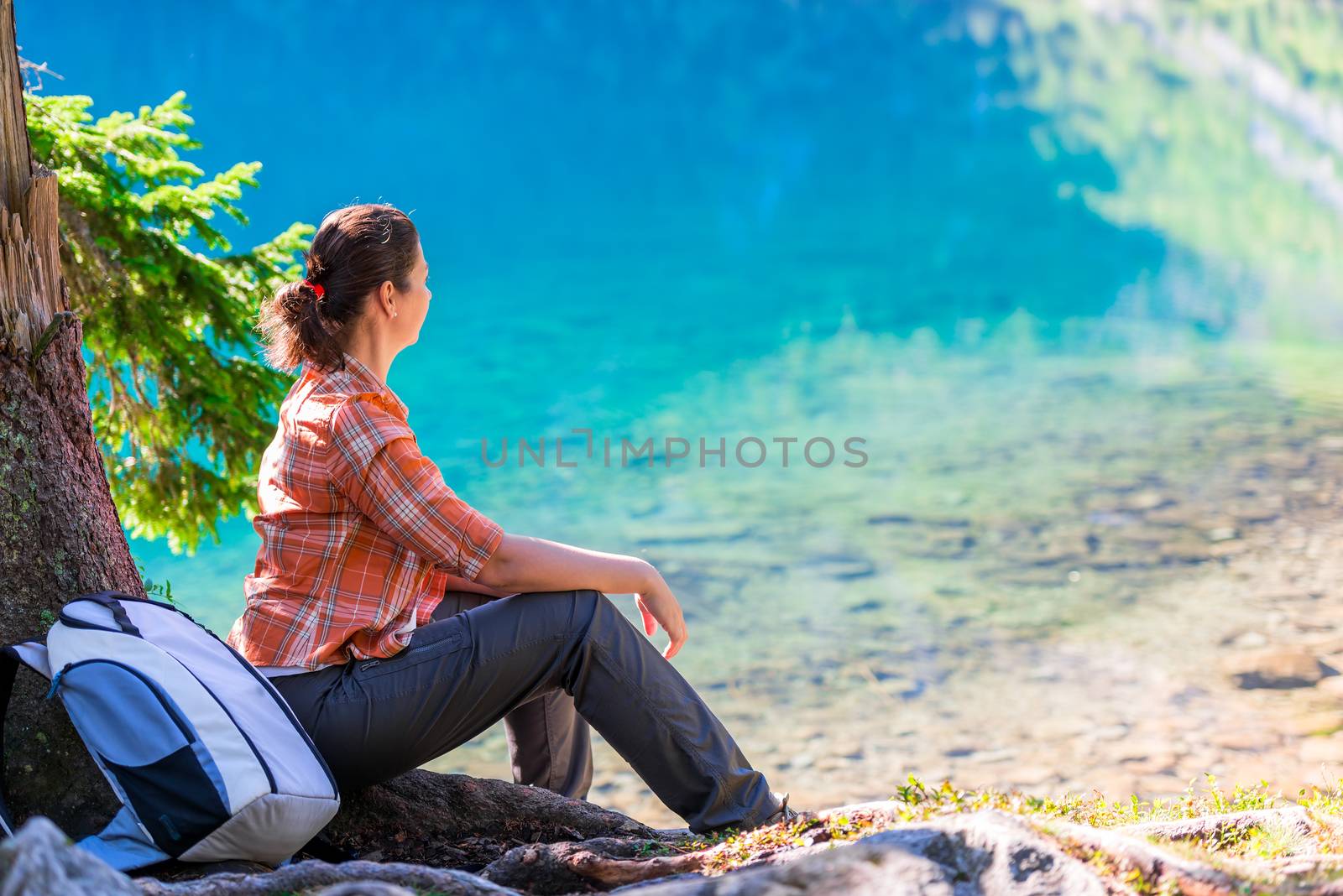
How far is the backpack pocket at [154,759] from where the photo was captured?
5.70 feet

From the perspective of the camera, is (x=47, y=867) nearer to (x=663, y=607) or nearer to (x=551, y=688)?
(x=551, y=688)

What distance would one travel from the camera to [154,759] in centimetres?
174

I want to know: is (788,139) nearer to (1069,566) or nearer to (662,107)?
(662,107)

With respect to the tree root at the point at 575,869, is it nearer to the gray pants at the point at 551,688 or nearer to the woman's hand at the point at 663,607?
the gray pants at the point at 551,688

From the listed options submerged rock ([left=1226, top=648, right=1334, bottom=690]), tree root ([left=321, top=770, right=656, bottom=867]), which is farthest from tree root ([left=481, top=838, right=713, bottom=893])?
submerged rock ([left=1226, top=648, right=1334, bottom=690])

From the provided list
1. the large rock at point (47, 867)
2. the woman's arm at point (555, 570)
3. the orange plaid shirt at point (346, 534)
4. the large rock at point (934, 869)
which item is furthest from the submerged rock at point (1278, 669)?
the large rock at point (47, 867)

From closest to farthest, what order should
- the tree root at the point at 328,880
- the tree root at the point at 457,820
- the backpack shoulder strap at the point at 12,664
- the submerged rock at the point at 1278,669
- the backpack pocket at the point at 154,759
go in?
1. the tree root at the point at 328,880
2. the backpack pocket at the point at 154,759
3. the backpack shoulder strap at the point at 12,664
4. the tree root at the point at 457,820
5. the submerged rock at the point at 1278,669

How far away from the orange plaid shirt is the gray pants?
0.07m

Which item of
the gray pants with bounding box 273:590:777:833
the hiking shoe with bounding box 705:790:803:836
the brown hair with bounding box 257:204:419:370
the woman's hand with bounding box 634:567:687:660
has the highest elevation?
the brown hair with bounding box 257:204:419:370

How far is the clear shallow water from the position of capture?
27.6 ft

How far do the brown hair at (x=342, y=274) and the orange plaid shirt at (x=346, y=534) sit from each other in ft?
0.37

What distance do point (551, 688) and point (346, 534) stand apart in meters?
0.49

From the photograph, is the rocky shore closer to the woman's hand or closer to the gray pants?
the gray pants

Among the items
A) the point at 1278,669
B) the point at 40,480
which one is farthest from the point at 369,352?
the point at 1278,669
